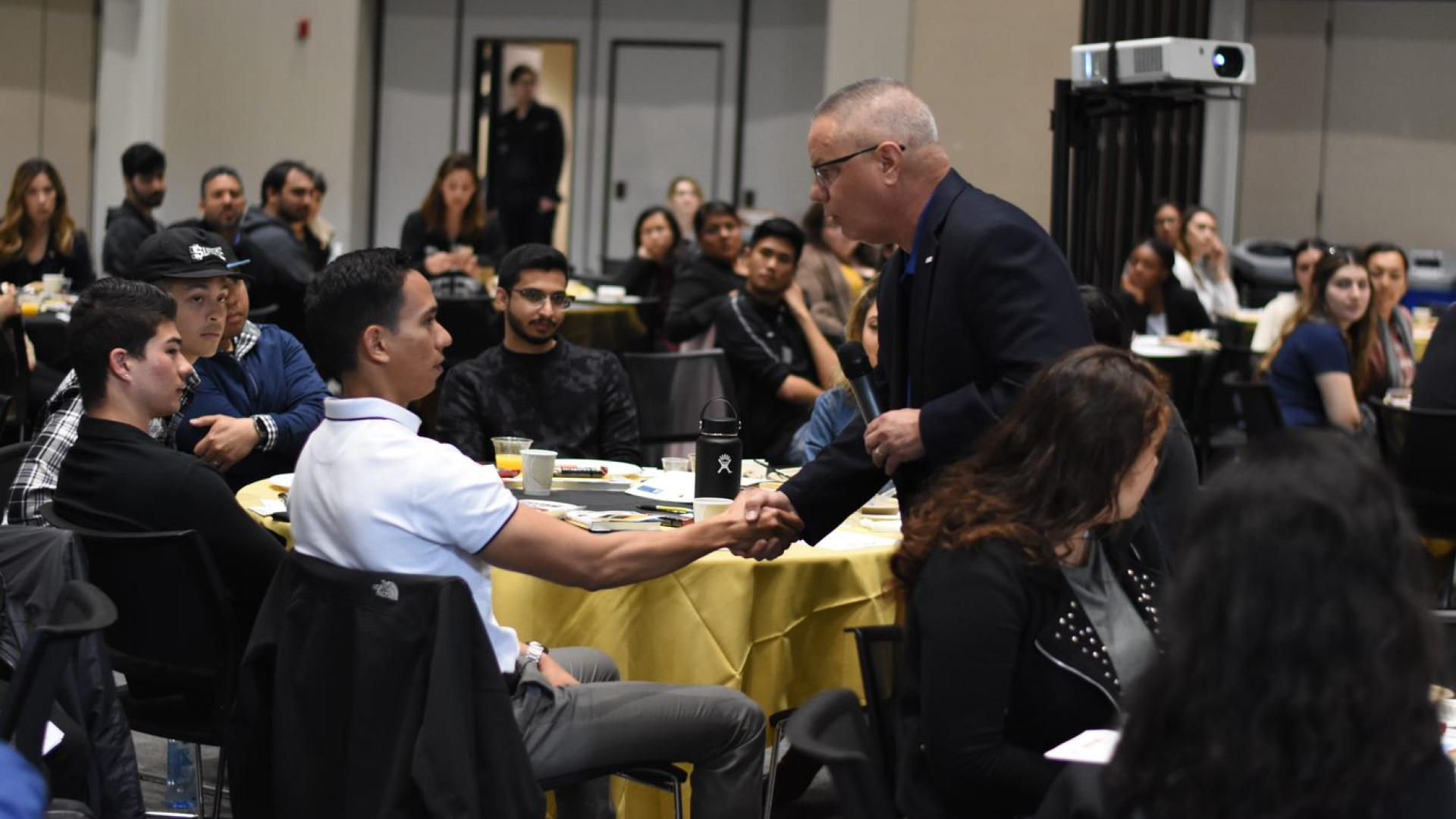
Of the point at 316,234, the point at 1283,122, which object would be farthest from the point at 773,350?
the point at 1283,122

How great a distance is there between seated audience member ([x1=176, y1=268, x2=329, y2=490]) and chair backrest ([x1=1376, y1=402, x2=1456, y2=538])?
3598 millimetres

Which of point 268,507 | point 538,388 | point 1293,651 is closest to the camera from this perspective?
point 1293,651

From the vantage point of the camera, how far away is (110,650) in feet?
10.8

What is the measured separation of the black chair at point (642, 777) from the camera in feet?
9.62

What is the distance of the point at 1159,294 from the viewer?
9312 millimetres

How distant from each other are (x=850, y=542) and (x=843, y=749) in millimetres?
1708

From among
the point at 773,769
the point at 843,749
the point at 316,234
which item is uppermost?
the point at 316,234

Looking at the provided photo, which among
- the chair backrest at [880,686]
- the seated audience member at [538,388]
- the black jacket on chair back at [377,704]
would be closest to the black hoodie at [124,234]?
the seated audience member at [538,388]

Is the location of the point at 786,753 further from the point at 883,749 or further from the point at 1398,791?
the point at 1398,791

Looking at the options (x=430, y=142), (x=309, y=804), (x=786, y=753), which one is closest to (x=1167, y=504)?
(x=786, y=753)

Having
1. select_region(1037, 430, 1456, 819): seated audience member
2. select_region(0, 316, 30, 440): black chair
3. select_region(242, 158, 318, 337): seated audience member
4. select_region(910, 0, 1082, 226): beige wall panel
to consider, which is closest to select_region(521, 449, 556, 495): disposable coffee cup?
select_region(1037, 430, 1456, 819): seated audience member

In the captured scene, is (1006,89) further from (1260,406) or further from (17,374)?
(17,374)

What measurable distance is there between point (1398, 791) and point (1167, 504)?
185 centimetres

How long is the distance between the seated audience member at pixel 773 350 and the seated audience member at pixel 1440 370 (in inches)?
81.4
